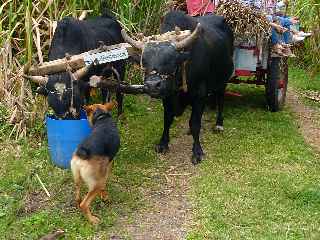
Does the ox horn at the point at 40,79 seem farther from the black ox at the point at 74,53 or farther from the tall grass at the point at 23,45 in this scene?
the tall grass at the point at 23,45

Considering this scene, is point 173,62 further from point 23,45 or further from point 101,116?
point 23,45

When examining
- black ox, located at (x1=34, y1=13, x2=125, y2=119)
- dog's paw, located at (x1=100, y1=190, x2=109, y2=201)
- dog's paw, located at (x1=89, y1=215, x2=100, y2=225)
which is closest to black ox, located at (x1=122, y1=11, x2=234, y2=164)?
black ox, located at (x1=34, y1=13, x2=125, y2=119)

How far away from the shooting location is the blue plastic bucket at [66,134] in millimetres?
5320

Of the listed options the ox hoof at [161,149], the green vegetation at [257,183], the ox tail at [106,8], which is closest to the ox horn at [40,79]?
the ox hoof at [161,149]

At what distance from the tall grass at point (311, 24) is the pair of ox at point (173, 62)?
330 cm

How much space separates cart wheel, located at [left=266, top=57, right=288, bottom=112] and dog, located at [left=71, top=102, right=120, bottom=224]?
3.30m

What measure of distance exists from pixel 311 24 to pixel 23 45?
535 centimetres

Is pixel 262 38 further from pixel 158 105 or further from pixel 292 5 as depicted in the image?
pixel 292 5

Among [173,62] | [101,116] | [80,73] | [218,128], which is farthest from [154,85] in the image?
[218,128]

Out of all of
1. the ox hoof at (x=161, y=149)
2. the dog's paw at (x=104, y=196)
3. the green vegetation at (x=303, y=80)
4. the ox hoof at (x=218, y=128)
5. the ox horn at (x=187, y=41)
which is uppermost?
the ox horn at (x=187, y=41)

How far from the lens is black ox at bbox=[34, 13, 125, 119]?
17.7 ft

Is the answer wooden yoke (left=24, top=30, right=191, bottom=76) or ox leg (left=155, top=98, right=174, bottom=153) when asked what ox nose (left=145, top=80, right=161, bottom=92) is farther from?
ox leg (left=155, top=98, right=174, bottom=153)

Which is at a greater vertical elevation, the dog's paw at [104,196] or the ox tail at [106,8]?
the ox tail at [106,8]

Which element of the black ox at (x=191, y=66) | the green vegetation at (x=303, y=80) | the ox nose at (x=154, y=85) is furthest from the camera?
the green vegetation at (x=303, y=80)
